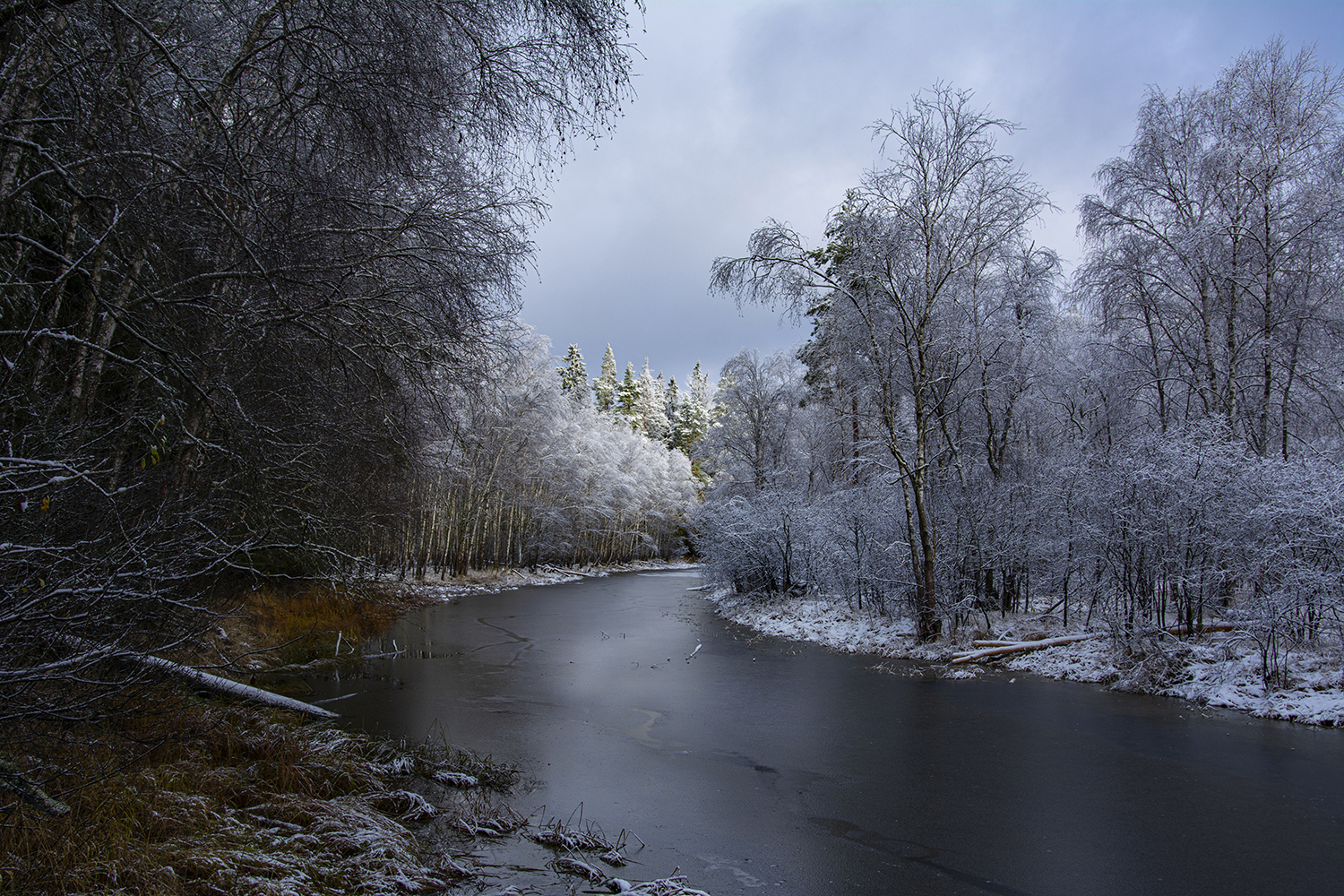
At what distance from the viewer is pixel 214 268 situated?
222 inches

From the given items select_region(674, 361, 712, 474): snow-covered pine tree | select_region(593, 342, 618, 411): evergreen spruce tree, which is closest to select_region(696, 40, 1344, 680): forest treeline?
select_region(674, 361, 712, 474): snow-covered pine tree

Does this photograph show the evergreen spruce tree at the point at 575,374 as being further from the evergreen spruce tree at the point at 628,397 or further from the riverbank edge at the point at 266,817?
the riverbank edge at the point at 266,817

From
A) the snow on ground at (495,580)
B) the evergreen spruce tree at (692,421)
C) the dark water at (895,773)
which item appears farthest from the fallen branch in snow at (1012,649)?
the evergreen spruce tree at (692,421)

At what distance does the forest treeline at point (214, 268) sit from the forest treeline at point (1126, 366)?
895 cm

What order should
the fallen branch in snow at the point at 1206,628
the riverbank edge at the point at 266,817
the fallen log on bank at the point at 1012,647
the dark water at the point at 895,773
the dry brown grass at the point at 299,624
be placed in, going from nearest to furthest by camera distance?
the riverbank edge at the point at 266,817 < the dark water at the point at 895,773 < the fallen branch in snow at the point at 1206,628 < the dry brown grass at the point at 299,624 < the fallen log on bank at the point at 1012,647

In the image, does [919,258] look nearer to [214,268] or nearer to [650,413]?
[214,268]

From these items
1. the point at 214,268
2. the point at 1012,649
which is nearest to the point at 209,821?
the point at 214,268

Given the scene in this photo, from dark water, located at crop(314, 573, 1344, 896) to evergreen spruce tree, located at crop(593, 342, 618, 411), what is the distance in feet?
191

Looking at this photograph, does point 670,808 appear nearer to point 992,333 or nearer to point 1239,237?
point 992,333

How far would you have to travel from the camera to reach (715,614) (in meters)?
21.5

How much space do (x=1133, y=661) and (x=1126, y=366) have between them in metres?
9.10

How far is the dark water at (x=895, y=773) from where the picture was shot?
492cm

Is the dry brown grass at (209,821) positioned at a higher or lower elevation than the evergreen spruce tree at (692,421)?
lower

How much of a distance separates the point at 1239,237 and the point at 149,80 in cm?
1700
